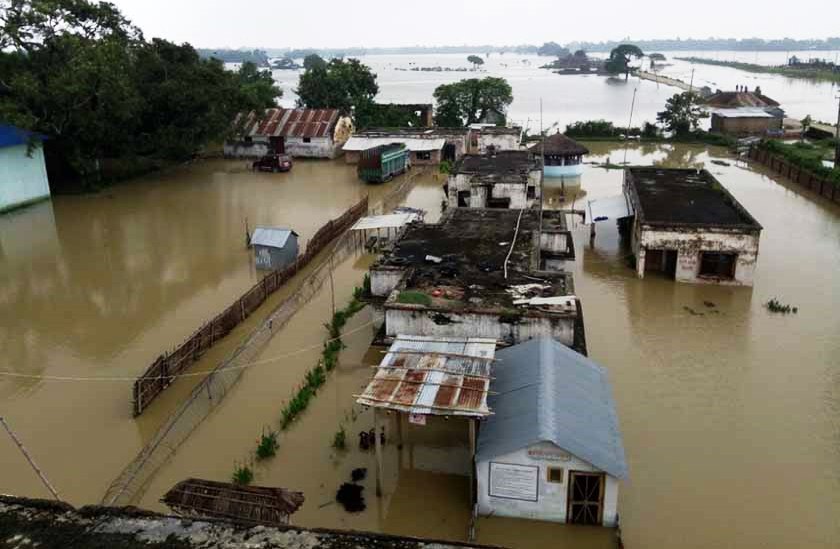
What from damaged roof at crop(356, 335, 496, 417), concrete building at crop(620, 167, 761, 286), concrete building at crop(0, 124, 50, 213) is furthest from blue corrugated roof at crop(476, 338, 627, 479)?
concrete building at crop(0, 124, 50, 213)

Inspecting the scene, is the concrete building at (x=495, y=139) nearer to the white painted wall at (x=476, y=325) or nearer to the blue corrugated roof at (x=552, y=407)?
the white painted wall at (x=476, y=325)

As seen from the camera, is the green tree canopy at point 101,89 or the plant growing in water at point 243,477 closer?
the plant growing in water at point 243,477

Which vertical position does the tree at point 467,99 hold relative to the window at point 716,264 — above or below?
above

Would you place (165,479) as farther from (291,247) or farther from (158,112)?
(158,112)

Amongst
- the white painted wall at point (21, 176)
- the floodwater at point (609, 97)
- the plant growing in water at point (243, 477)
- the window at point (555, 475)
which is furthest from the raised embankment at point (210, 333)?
the floodwater at point (609, 97)

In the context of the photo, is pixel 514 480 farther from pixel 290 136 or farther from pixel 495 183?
pixel 290 136

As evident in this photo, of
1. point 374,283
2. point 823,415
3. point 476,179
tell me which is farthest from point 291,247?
point 823,415

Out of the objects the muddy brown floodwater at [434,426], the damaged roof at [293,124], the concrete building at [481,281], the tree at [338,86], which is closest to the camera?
the muddy brown floodwater at [434,426]
